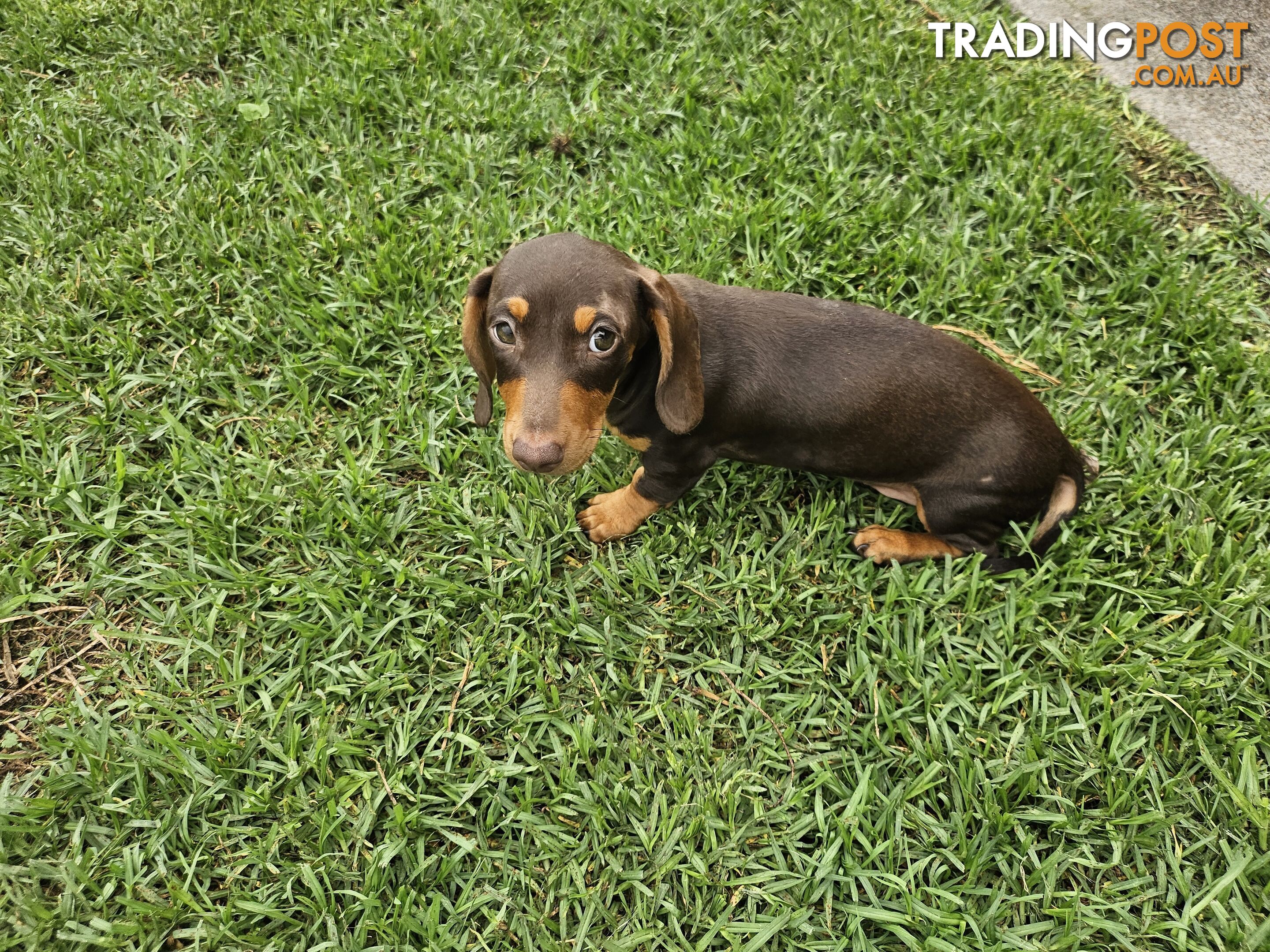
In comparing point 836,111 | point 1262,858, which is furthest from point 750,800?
point 836,111

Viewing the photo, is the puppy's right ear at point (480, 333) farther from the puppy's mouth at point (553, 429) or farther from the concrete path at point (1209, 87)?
the concrete path at point (1209, 87)

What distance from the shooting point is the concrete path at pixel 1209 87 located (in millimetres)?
4234

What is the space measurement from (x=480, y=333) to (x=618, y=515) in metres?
0.94

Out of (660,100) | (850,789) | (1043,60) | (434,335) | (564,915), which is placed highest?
(1043,60)

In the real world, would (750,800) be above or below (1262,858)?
below

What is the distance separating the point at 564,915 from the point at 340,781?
34.2 inches

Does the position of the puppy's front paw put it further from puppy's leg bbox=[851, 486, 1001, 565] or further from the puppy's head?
puppy's leg bbox=[851, 486, 1001, 565]

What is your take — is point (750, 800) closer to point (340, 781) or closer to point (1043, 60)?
point (340, 781)

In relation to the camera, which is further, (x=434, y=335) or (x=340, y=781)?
(x=434, y=335)

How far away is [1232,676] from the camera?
9.14 feet

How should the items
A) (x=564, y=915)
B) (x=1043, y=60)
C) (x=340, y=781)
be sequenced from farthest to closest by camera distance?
(x=1043, y=60) → (x=340, y=781) → (x=564, y=915)

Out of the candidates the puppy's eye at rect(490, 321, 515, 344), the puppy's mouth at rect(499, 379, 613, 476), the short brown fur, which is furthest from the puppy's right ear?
the short brown fur

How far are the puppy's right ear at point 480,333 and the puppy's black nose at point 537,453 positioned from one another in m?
0.46

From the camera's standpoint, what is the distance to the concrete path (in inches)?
167
